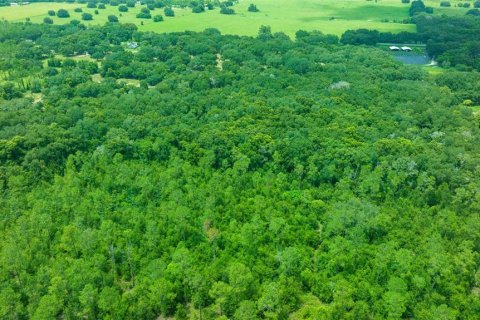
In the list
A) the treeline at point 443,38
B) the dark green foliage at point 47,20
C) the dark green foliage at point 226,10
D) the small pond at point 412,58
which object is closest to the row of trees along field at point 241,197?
the treeline at point 443,38

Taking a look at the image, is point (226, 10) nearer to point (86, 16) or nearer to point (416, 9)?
point (86, 16)

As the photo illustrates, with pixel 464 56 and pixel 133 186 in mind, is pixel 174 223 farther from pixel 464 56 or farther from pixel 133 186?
pixel 464 56

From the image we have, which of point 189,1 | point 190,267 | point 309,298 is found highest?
point 189,1

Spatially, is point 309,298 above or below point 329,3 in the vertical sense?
below

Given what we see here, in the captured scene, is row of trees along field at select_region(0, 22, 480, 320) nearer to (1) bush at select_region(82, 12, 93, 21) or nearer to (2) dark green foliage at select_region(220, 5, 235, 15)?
(1) bush at select_region(82, 12, 93, 21)

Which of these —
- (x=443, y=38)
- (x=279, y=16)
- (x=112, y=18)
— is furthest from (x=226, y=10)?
(x=443, y=38)

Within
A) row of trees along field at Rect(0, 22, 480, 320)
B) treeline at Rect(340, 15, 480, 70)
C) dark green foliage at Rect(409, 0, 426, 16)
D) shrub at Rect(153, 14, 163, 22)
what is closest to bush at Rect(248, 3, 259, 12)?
shrub at Rect(153, 14, 163, 22)

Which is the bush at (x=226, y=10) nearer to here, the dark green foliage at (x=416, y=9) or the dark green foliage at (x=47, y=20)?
the dark green foliage at (x=47, y=20)

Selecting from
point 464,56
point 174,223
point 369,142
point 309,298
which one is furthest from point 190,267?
point 464,56
